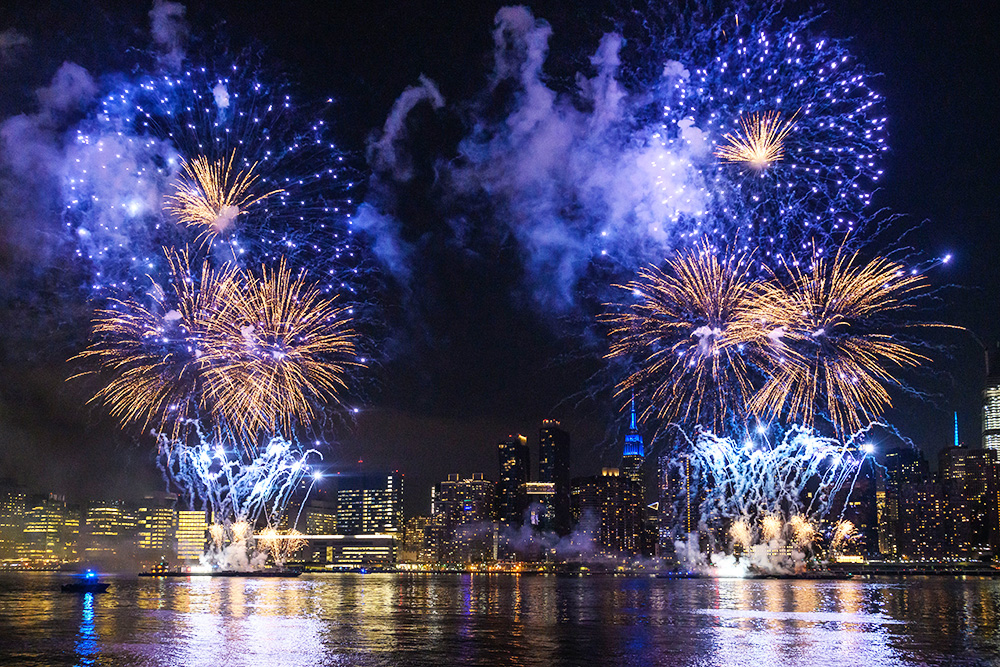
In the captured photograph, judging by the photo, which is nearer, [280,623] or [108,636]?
[108,636]

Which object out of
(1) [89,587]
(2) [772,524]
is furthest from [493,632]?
(2) [772,524]

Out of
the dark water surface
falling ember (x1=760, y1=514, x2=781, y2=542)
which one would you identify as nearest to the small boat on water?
the dark water surface

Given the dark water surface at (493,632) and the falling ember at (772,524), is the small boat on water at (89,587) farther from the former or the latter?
the falling ember at (772,524)

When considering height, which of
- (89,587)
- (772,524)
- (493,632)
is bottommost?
(89,587)

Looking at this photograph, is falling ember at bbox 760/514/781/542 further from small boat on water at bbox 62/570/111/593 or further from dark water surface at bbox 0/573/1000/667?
small boat on water at bbox 62/570/111/593

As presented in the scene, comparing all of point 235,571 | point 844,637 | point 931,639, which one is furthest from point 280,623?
point 235,571

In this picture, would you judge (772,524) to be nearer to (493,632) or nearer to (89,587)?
(493,632)

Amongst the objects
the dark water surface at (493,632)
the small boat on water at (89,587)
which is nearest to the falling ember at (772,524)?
the dark water surface at (493,632)

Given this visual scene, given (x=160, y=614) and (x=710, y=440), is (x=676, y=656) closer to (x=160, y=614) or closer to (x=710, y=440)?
(x=160, y=614)
